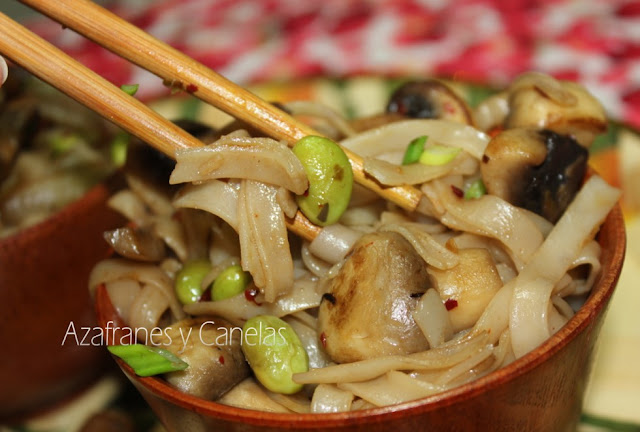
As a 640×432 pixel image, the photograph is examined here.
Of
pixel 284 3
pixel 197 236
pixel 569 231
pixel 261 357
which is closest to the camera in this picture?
pixel 261 357

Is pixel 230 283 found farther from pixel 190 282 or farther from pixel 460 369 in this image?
pixel 460 369

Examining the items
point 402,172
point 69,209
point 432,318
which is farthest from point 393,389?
point 69,209

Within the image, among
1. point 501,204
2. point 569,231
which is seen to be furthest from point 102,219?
point 569,231

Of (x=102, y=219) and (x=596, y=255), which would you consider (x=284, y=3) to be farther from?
(x=596, y=255)

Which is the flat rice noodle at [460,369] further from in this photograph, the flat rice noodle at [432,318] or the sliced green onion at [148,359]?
the sliced green onion at [148,359]

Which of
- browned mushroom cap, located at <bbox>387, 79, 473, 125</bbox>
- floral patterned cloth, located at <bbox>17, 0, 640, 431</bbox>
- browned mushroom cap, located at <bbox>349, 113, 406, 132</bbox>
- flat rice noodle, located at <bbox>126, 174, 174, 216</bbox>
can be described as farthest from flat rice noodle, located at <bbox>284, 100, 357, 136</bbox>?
floral patterned cloth, located at <bbox>17, 0, 640, 431</bbox>

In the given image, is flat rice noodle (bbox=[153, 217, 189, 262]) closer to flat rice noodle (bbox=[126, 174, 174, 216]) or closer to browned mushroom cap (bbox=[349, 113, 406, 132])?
flat rice noodle (bbox=[126, 174, 174, 216])

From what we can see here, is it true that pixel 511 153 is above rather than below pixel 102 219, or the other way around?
above
